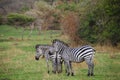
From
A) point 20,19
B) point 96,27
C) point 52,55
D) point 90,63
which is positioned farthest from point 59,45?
point 20,19

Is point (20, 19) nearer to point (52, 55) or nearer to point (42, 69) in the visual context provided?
point (42, 69)

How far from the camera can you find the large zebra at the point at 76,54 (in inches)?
774

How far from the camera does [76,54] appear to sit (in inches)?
783

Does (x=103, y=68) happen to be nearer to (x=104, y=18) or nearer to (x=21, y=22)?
(x=104, y=18)

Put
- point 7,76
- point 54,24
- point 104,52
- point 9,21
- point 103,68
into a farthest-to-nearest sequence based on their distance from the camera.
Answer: point 9,21 < point 54,24 < point 104,52 < point 103,68 < point 7,76

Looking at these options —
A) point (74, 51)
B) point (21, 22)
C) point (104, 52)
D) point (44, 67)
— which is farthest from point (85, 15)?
point (21, 22)

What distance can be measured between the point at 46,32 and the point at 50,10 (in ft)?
29.2

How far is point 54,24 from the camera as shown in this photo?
62781 mm

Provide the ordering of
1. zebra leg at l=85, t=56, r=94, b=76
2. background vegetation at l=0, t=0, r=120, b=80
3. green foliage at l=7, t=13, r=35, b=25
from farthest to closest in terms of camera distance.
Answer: green foliage at l=7, t=13, r=35, b=25 → background vegetation at l=0, t=0, r=120, b=80 → zebra leg at l=85, t=56, r=94, b=76

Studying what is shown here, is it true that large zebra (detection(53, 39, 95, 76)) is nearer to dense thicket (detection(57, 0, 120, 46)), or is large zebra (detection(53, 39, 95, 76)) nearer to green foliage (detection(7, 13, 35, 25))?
dense thicket (detection(57, 0, 120, 46))

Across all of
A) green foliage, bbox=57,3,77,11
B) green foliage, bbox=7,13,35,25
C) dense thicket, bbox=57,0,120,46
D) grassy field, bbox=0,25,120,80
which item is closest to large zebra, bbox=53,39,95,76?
grassy field, bbox=0,25,120,80

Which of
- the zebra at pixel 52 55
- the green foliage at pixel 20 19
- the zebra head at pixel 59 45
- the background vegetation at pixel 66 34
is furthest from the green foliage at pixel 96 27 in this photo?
the green foliage at pixel 20 19

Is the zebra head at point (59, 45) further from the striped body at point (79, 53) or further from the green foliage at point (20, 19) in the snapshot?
the green foliage at point (20, 19)

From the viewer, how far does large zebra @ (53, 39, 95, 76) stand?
1966 centimetres
